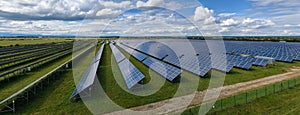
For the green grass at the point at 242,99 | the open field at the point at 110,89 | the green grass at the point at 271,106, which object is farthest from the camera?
the open field at the point at 110,89

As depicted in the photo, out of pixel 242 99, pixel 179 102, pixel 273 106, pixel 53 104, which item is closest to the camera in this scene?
pixel 273 106

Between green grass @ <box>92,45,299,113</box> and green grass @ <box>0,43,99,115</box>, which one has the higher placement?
green grass @ <box>92,45,299,113</box>

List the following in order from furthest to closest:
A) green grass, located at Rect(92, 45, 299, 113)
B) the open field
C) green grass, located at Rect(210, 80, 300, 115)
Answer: green grass, located at Rect(92, 45, 299, 113), the open field, green grass, located at Rect(210, 80, 300, 115)

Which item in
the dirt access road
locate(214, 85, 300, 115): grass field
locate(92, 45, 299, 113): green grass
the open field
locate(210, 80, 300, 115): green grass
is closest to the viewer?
locate(214, 85, 300, 115): grass field

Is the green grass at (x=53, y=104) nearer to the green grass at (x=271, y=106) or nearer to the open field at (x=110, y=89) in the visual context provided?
the open field at (x=110, y=89)

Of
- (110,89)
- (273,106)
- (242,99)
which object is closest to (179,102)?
(242,99)

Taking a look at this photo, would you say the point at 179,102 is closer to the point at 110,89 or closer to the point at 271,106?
the point at 271,106

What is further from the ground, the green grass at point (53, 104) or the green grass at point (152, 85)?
the green grass at point (152, 85)

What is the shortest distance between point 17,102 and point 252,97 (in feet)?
57.7

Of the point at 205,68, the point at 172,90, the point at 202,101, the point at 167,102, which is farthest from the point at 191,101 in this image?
the point at 205,68

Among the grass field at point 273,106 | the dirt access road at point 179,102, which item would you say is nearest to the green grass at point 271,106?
the grass field at point 273,106

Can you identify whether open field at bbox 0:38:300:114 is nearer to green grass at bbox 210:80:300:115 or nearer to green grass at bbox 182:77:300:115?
green grass at bbox 182:77:300:115

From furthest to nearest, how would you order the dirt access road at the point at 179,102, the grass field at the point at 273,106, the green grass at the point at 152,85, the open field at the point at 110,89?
1. the green grass at the point at 152,85
2. the open field at the point at 110,89
3. the dirt access road at the point at 179,102
4. the grass field at the point at 273,106

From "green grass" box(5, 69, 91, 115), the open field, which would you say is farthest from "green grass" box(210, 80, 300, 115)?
"green grass" box(5, 69, 91, 115)
